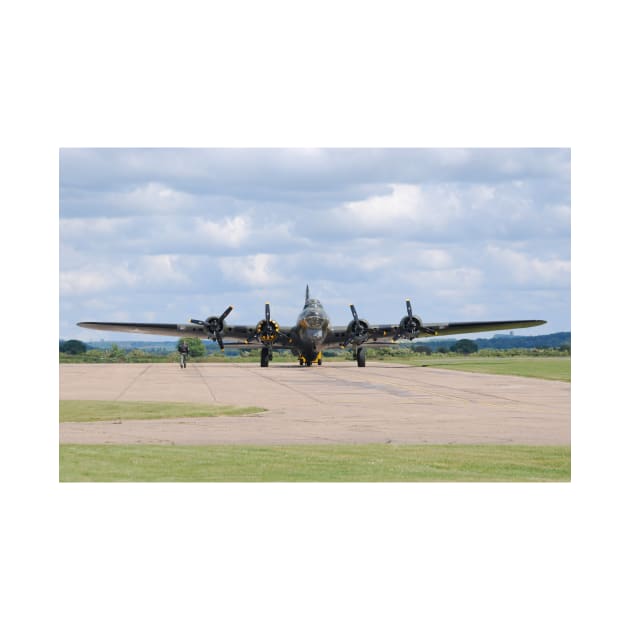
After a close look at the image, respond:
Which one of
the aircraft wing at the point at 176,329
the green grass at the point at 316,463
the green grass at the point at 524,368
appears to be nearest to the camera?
the green grass at the point at 316,463

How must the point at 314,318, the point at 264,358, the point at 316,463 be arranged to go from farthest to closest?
the point at 264,358, the point at 314,318, the point at 316,463

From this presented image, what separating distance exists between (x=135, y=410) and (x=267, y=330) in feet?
148

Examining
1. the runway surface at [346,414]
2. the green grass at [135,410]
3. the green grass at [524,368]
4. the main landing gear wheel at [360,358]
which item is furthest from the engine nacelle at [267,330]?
the green grass at [135,410]

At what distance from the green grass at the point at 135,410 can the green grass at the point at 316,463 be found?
217 inches

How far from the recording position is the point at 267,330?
71438 mm

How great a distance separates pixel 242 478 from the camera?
16328 millimetres

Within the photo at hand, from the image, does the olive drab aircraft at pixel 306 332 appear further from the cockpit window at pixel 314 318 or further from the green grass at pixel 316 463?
the green grass at pixel 316 463

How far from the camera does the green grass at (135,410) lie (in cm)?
2455

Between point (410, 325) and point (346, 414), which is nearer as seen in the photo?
point (346, 414)

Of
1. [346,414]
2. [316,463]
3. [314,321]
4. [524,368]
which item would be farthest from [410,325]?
[316,463]

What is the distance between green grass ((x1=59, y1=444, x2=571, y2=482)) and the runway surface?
3.52 ft

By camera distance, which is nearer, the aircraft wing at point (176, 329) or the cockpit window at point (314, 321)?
the cockpit window at point (314, 321)

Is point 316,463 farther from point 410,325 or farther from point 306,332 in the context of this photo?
point 410,325

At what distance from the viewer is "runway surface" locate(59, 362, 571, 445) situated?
2097cm
